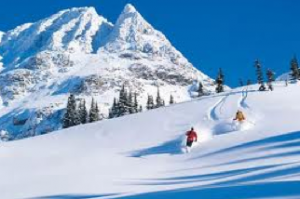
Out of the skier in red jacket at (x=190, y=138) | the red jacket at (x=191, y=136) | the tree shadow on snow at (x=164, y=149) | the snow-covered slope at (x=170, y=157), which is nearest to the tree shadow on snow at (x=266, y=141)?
the snow-covered slope at (x=170, y=157)

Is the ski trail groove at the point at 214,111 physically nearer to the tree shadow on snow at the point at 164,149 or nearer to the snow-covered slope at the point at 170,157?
the snow-covered slope at the point at 170,157

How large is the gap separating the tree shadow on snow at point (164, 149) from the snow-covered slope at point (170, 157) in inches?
2.2

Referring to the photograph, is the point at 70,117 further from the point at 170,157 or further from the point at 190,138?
the point at 170,157

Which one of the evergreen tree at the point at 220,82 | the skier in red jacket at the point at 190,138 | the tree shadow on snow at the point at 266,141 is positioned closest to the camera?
the tree shadow on snow at the point at 266,141

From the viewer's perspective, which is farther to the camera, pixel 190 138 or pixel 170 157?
pixel 190 138

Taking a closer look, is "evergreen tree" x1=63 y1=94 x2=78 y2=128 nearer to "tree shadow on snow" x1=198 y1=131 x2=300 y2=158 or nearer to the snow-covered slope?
the snow-covered slope

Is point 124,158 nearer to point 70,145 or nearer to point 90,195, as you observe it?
point 70,145

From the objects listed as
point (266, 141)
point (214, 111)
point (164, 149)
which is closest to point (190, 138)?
point (164, 149)

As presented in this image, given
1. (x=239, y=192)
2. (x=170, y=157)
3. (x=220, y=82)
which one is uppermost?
(x=220, y=82)

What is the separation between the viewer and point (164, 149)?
103 feet

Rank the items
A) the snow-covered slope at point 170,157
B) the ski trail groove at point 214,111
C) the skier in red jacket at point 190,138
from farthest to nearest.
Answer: the ski trail groove at point 214,111 < the skier in red jacket at point 190,138 < the snow-covered slope at point 170,157

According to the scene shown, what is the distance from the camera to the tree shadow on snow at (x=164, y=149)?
30.4 m

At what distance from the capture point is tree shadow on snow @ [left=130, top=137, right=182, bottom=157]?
30.4 m

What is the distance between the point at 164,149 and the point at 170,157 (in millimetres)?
2285
